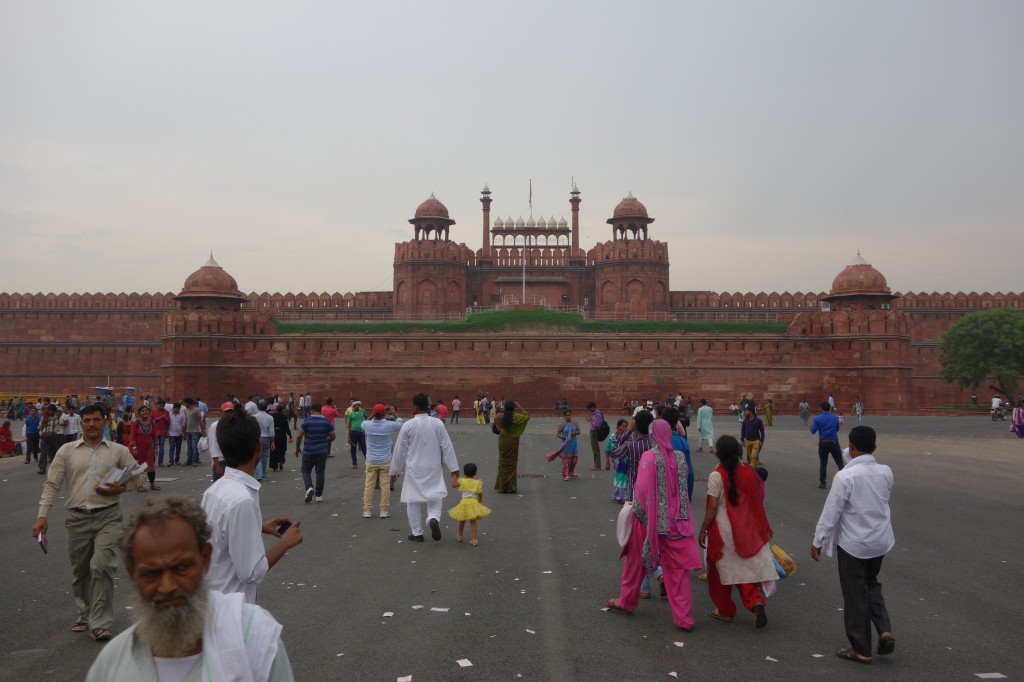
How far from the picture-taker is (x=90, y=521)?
4191 millimetres

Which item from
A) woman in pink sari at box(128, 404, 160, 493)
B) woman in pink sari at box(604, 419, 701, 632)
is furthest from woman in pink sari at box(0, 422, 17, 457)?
woman in pink sari at box(604, 419, 701, 632)

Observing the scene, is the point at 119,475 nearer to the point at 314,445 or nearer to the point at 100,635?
the point at 100,635

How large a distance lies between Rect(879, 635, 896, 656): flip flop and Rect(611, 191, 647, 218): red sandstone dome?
37636 mm

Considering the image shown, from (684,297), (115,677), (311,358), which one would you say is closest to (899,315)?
(684,297)

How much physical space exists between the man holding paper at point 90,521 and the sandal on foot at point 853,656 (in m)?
3.81

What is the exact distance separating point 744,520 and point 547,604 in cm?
130

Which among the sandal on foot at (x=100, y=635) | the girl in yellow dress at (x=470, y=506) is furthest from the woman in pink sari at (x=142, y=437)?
the sandal on foot at (x=100, y=635)

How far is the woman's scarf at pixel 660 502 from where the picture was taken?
4355 millimetres

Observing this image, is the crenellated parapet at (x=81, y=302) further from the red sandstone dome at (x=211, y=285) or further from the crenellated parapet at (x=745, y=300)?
the crenellated parapet at (x=745, y=300)

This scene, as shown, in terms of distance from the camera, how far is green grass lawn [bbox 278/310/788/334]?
3086 cm

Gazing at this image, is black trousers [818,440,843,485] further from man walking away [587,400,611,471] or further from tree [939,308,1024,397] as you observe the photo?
tree [939,308,1024,397]

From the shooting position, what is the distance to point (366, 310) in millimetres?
40562

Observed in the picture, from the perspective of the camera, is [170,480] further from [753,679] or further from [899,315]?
[899,315]

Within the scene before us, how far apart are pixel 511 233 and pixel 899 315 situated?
20.0m
